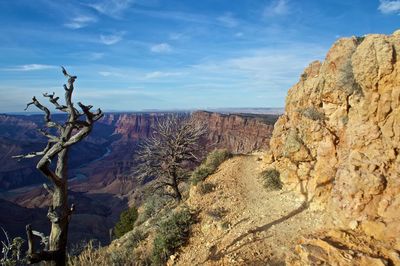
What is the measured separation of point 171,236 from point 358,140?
7.19 metres

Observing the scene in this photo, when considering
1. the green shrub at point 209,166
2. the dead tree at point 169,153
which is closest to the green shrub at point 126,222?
the dead tree at point 169,153

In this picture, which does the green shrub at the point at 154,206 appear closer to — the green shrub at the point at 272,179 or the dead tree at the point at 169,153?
the dead tree at the point at 169,153

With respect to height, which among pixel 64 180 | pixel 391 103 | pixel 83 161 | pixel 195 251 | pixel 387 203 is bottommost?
pixel 83 161

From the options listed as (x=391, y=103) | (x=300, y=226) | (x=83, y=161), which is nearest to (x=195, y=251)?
(x=300, y=226)

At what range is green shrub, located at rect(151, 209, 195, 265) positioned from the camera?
1123 centimetres

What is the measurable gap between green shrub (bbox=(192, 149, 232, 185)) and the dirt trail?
1353 millimetres

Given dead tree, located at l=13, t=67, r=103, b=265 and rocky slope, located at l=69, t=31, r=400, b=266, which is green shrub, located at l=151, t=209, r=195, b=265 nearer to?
rocky slope, located at l=69, t=31, r=400, b=266

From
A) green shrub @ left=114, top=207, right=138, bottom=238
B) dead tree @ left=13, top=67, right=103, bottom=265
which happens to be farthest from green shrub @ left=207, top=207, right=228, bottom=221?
green shrub @ left=114, top=207, right=138, bottom=238

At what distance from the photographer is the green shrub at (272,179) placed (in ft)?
44.1

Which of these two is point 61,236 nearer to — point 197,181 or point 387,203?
point 387,203

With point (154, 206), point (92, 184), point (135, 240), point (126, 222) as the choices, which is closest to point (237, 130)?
point (92, 184)

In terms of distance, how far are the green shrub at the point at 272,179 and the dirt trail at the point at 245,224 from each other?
0.28 meters

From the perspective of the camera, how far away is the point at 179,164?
1733cm

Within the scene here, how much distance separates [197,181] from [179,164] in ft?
5.06
